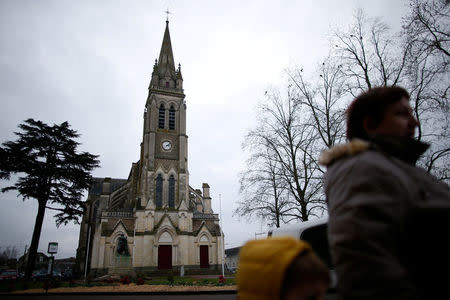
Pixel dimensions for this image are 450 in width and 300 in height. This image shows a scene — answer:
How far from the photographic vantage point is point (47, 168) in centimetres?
2284

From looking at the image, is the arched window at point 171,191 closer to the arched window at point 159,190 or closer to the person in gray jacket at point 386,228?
the arched window at point 159,190

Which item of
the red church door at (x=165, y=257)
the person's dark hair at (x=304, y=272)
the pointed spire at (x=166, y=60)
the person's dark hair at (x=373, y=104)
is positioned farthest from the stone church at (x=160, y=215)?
the person's dark hair at (x=304, y=272)

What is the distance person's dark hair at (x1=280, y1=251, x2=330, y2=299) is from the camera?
3.50ft

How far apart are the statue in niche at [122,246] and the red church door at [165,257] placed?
134 inches

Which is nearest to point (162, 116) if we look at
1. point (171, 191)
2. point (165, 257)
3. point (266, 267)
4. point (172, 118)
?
point (172, 118)

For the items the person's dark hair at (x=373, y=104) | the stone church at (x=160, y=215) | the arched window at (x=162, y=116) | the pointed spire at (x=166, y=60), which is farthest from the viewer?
the pointed spire at (x=166, y=60)

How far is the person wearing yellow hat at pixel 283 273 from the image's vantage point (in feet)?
3.44

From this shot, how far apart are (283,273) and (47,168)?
26.6m

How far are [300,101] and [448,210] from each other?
14.8 m

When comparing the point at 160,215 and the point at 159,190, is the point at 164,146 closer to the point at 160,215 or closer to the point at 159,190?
the point at 159,190

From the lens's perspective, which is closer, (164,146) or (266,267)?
(266,267)

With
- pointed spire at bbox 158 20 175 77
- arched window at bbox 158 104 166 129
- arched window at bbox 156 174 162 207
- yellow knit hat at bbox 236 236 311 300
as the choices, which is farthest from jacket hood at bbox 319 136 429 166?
pointed spire at bbox 158 20 175 77

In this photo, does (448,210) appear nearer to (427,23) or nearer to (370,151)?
(370,151)

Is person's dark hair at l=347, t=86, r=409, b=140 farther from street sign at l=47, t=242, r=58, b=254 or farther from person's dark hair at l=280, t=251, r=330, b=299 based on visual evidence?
street sign at l=47, t=242, r=58, b=254
